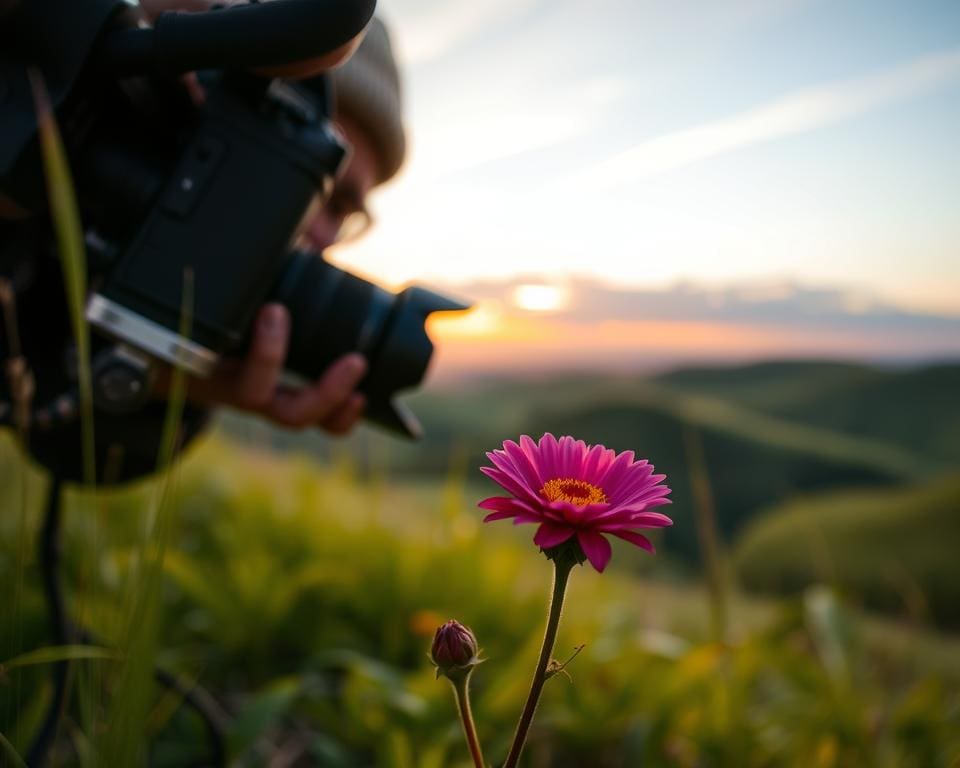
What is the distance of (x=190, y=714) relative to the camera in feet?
2.39

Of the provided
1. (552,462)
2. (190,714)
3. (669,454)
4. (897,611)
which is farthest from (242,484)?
(669,454)

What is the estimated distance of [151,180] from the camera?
573mm

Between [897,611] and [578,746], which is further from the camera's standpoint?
[897,611]

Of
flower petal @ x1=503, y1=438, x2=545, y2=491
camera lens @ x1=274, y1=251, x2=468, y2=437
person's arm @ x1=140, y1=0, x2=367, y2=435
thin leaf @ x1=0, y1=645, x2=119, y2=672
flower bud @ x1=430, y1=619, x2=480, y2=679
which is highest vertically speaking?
camera lens @ x1=274, y1=251, x2=468, y2=437

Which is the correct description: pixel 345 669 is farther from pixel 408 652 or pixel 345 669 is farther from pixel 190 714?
pixel 190 714

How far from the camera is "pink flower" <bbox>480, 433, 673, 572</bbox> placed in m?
0.17

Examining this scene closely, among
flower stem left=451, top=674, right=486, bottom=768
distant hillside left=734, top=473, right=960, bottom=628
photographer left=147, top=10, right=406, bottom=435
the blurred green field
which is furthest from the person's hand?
distant hillside left=734, top=473, right=960, bottom=628

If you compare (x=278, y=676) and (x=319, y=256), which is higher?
(x=319, y=256)

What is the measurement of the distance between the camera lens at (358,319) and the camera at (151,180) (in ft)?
0.08

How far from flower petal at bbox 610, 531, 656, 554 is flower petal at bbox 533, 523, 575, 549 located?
10mm

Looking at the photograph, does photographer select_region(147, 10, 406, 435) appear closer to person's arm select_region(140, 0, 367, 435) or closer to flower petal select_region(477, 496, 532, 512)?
person's arm select_region(140, 0, 367, 435)

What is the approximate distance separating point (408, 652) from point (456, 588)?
0.34ft

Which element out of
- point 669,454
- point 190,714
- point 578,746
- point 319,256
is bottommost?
point 190,714

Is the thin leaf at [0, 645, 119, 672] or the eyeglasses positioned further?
the eyeglasses
